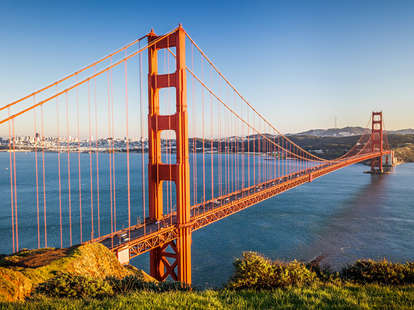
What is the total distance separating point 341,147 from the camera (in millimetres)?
88688

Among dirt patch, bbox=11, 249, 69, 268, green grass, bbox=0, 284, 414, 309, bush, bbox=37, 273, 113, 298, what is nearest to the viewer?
green grass, bbox=0, 284, 414, 309

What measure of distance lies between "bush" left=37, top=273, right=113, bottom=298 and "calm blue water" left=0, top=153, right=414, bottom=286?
9.80 meters

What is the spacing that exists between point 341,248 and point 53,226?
21.3 meters

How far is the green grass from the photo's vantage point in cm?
421

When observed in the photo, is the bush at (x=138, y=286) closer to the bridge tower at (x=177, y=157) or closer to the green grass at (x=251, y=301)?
the green grass at (x=251, y=301)

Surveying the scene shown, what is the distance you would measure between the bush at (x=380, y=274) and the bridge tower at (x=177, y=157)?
6412mm

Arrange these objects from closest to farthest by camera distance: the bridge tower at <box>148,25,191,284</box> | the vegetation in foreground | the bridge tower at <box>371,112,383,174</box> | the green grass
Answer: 1. the green grass
2. the vegetation in foreground
3. the bridge tower at <box>148,25,191,284</box>
4. the bridge tower at <box>371,112,383,174</box>

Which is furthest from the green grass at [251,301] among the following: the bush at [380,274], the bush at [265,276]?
the bush at [380,274]

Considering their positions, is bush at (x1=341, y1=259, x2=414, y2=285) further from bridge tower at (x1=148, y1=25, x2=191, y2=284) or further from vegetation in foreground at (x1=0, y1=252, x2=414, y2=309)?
bridge tower at (x1=148, y1=25, x2=191, y2=284)

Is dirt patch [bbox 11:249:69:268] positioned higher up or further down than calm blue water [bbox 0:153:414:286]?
higher up

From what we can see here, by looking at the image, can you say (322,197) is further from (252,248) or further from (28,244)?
(28,244)

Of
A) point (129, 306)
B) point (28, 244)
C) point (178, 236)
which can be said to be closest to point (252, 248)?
point (178, 236)

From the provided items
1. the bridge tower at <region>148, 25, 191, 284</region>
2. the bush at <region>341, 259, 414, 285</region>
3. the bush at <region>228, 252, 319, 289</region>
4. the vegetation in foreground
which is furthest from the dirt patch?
the bush at <region>341, 259, 414, 285</region>

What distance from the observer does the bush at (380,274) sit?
6548mm
